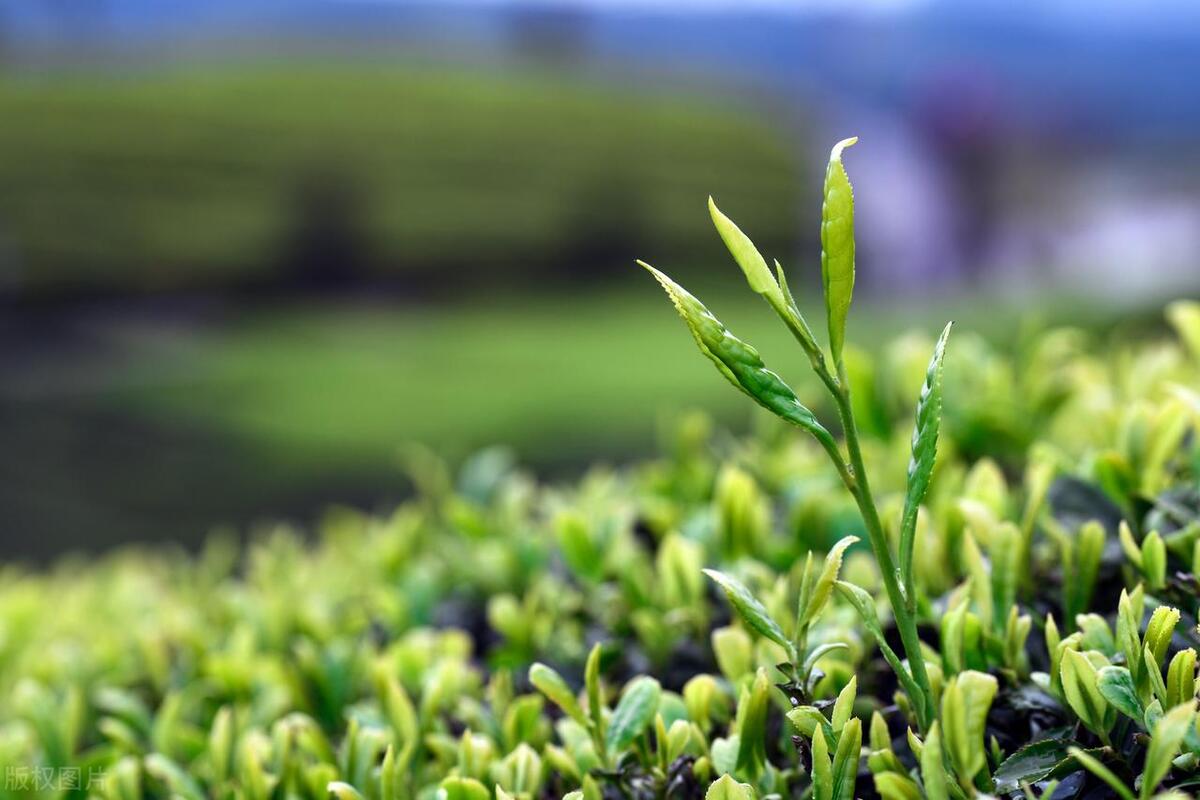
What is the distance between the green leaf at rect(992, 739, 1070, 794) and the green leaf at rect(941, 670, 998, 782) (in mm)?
67

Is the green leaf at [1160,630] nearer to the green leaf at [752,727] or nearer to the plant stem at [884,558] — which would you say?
the plant stem at [884,558]

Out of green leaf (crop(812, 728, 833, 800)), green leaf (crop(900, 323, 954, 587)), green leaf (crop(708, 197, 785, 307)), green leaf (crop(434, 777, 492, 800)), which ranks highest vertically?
green leaf (crop(708, 197, 785, 307))

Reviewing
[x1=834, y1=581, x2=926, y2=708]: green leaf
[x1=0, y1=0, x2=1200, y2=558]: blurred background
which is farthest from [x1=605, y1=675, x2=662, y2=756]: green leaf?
[x1=0, y1=0, x2=1200, y2=558]: blurred background

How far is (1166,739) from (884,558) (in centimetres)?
22

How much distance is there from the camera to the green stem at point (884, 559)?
2.79 feet

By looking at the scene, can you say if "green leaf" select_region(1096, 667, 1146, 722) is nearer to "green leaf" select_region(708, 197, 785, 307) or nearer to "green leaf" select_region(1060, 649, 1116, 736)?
"green leaf" select_region(1060, 649, 1116, 736)

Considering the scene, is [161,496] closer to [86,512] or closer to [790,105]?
[86,512]

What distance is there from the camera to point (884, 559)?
0.86 metres

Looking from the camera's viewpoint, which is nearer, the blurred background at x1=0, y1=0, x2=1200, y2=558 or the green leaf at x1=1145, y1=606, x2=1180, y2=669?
the green leaf at x1=1145, y1=606, x2=1180, y2=669

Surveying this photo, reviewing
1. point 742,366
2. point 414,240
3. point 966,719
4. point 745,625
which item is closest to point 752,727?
point 745,625

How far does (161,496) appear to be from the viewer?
791cm

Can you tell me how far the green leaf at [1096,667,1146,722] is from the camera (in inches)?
34.8

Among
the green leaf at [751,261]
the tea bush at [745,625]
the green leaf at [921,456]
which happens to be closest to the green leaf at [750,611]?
the tea bush at [745,625]

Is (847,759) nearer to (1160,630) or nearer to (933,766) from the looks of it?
(933,766)
